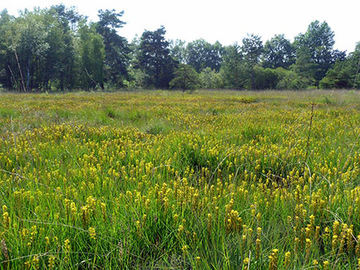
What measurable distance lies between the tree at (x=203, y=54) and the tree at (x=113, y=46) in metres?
61.9

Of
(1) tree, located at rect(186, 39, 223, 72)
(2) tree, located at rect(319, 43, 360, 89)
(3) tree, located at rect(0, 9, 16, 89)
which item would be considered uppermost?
(1) tree, located at rect(186, 39, 223, 72)

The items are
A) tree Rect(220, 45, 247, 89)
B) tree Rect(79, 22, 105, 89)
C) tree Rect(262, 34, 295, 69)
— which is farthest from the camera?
tree Rect(262, 34, 295, 69)

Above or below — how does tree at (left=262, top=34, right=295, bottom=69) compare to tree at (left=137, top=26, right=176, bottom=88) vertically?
above

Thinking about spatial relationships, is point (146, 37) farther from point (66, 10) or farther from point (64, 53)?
point (66, 10)

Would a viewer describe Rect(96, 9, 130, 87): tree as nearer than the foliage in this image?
Yes

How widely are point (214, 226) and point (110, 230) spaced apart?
2.24 ft

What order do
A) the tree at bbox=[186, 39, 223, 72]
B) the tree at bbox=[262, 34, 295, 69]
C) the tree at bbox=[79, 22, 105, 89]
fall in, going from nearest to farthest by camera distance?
the tree at bbox=[79, 22, 105, 89]
the tree at bbox=[262, 34, 295, 69]
the tree at bbox=[186, 39, 223, 72]

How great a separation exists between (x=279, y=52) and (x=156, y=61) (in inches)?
2225

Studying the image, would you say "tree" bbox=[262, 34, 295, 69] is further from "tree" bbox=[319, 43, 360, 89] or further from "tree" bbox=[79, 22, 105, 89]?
"tree" bbox=[79, 22, 105, 89]

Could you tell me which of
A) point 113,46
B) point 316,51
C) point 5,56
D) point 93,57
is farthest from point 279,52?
point 5,56

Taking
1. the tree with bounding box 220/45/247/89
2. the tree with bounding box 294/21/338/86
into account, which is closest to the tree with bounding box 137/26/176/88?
the tree with bounding box 220/45/247/89

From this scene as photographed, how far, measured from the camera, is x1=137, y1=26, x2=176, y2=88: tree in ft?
189

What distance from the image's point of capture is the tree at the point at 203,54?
116 meters

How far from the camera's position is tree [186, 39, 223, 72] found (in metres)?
116
